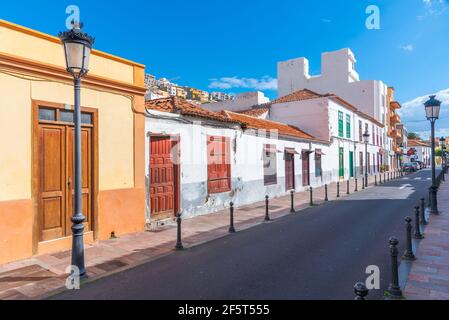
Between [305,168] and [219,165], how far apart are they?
919 centimetres

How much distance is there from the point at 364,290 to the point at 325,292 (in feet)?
4.82

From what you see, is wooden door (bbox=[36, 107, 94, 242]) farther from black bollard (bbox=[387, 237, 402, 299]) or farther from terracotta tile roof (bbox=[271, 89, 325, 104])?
terracotta tile roof (bbox=[271, 89, 325, 104])

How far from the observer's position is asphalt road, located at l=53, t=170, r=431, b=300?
4.51 m

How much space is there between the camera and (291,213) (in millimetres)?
11391

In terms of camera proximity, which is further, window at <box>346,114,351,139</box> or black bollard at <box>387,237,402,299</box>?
window at <box>346,114,351,139</box>

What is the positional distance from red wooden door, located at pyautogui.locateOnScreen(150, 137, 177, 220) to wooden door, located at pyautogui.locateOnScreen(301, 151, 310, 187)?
11427 millimetres

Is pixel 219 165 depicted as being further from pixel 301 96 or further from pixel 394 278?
pixel 301 96

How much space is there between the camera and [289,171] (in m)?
17.6

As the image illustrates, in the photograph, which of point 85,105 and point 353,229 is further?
point 353,229

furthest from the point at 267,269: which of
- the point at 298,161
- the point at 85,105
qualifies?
the point at 298,161

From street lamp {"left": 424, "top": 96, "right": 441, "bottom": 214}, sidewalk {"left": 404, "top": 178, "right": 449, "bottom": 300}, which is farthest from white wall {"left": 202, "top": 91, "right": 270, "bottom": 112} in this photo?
sidewalk {"left": 404, "top": 178, "right": 449, "bottom": 300}

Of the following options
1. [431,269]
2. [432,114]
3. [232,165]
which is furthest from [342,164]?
[431,269]

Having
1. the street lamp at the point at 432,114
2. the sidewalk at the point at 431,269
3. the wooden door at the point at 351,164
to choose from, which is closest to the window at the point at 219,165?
the sidewalk at the point at 431,269
